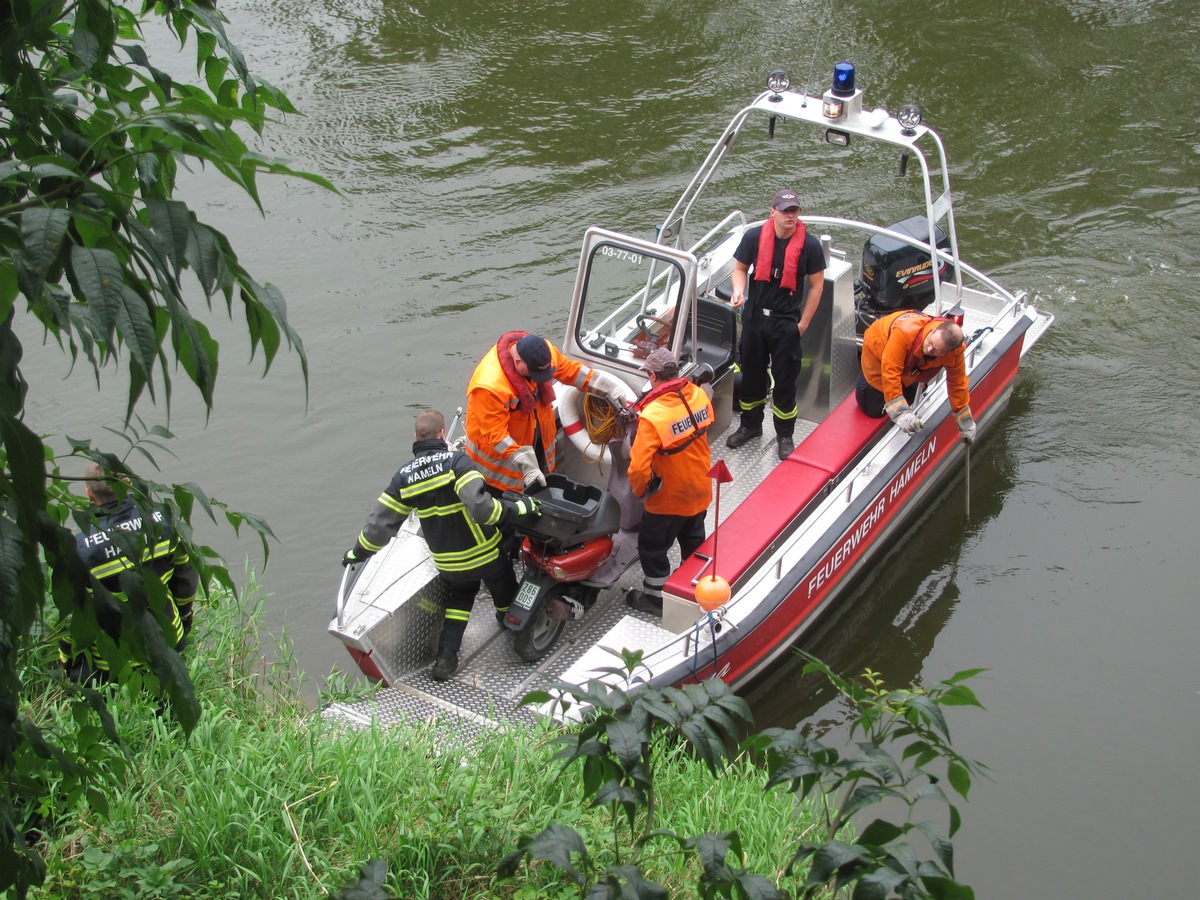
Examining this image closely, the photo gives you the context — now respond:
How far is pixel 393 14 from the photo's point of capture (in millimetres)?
Result: 13555

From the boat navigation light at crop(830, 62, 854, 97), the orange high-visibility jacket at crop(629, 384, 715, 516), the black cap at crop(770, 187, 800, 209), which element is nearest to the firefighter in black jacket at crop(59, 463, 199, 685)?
the orange high-visibility jacket at crop(629, 384, 715, 516)

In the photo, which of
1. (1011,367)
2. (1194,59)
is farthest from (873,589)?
(1194,59)

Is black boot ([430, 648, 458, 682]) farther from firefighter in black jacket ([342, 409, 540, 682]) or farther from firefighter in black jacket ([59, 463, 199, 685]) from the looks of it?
firefighter in black jacket ([59, 463, 199, 685])

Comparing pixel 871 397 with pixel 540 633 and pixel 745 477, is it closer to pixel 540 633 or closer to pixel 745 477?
pixel 745 477

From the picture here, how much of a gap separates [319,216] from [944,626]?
20.8 ft

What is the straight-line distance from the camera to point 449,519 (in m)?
5.39

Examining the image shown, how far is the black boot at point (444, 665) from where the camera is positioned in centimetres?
571

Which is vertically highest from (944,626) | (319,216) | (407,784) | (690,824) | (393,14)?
(393,14)

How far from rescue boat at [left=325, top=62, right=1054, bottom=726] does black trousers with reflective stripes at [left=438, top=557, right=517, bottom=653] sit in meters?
0.18

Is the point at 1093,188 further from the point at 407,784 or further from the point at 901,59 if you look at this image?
the point at 407,784

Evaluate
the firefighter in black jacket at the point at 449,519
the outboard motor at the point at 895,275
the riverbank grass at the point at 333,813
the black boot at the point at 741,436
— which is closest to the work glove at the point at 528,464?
the firefighter in black jacket at the point at 449,519

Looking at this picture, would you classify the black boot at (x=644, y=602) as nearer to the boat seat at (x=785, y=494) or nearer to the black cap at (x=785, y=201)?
the boat seat at (x=785, y=494)

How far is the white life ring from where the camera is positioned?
243 inches

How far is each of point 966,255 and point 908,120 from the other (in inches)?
134
